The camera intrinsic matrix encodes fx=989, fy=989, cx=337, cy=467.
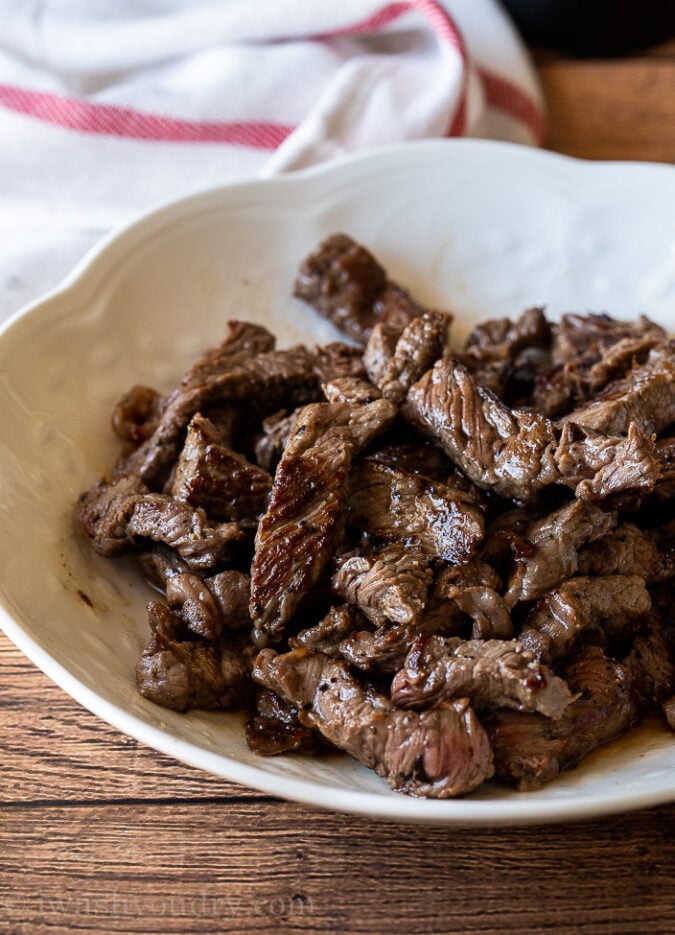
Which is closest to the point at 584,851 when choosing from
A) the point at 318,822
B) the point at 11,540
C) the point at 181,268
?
the point at 318,822

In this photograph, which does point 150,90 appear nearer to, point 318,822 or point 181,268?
point 181,268

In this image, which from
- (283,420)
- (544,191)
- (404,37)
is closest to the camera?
(283,420)

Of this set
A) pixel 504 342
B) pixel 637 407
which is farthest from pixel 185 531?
pixel 504 342

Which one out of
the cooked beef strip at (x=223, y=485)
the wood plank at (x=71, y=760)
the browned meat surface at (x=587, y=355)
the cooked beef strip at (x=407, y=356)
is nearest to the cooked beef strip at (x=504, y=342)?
the browned meat surface at (x=587, y=355)

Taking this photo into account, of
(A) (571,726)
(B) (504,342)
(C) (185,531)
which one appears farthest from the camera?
A: (B) (504,342)

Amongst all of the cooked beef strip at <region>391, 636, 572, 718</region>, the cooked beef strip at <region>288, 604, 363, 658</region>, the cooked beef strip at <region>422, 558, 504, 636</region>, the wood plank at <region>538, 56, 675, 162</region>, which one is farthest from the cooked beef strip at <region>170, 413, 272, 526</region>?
the wood plank at <region>538, 56, 675, 162</region>

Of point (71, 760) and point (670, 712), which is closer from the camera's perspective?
point (670, 712)

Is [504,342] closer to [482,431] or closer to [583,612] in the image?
[482,431]
